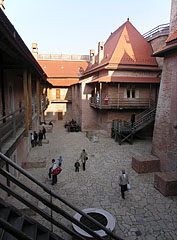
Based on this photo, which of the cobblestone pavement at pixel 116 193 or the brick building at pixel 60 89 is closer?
the cobblestone pavement at pixel 116 193

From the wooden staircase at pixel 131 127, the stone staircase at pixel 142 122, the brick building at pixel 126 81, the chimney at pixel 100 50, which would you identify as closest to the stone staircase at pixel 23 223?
the wooden staircase at pixel 131 127

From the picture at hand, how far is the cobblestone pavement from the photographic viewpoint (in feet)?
22.6

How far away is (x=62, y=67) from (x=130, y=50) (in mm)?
18301

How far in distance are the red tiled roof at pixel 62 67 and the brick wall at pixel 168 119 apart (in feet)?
79.6

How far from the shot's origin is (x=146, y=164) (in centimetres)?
1143

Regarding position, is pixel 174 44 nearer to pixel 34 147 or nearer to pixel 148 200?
pixel 148 200

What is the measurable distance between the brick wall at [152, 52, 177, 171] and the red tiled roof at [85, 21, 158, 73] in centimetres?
886

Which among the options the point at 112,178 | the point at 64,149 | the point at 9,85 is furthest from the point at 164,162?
the point at 9,85

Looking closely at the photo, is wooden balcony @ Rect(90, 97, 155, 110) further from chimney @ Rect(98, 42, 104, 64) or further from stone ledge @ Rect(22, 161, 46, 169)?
stone ledge @ Rect(22, 161, 46, 169)

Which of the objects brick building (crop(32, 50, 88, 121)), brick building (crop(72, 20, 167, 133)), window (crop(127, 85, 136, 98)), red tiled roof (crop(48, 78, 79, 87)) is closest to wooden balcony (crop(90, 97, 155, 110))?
brick building (crop(72, 20, 167, 133))

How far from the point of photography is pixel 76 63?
125ft

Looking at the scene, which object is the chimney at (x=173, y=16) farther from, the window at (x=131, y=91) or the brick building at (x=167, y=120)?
the window at (x=131, y=91)

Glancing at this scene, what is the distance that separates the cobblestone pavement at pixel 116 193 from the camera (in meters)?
6.88

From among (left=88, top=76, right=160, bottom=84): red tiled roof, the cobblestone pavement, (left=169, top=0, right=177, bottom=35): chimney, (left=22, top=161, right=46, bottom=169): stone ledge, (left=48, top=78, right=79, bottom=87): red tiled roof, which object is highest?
(left=169, top=0, right=177, bottom=35): chimney
